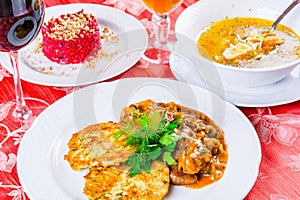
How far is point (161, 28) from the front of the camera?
273cm

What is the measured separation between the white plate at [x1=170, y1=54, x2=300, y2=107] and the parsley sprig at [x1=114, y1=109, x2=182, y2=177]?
408 mm

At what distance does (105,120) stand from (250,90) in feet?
2.26

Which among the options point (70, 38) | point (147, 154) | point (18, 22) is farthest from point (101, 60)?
point (147, 154)

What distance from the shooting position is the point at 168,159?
1.91m

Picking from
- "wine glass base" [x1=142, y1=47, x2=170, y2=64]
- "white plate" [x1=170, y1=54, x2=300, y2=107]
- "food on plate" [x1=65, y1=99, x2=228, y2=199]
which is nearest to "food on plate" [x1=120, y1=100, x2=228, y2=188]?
"food on plate" [x1=65, y1=99, x2=228, y2=199]

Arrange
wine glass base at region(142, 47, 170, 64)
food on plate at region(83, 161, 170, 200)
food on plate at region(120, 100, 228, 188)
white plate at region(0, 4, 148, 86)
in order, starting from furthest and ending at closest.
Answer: wine glass base at region(142, 47, 170, 64) → white plate at region(0, 4, 148, 86) → food on plate at region(120, 100, 228, 188) → food on plate at region(83, 161, 170, 200)

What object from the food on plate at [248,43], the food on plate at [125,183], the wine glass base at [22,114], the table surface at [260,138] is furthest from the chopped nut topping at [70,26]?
the food on plate at [125,183]

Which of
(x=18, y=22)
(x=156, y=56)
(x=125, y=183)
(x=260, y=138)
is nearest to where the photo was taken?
(x=125, y=183)

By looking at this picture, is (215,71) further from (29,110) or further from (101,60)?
(29,110)

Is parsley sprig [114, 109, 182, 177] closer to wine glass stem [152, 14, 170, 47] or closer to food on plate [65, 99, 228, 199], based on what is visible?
food on plate [65, 99, 228, 199]

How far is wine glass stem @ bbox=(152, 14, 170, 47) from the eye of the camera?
270cm

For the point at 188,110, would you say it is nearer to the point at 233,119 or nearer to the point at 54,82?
the point at 233,119

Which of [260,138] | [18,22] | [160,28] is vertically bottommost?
[260,138]

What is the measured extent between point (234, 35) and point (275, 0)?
1.14ft
